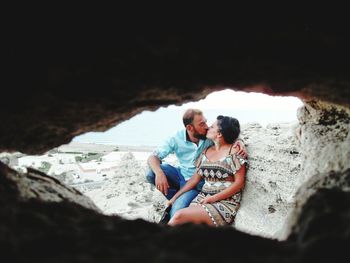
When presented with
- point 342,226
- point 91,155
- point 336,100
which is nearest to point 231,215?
point 336,100

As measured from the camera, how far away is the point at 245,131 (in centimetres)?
555

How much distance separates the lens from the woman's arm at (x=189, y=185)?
4305 millimetres

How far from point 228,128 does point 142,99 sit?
2.53 m

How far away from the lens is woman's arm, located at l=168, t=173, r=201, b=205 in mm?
4305

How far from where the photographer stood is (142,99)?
1.74m

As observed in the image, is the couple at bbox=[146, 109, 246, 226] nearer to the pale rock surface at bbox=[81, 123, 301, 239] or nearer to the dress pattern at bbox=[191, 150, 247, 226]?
the dress pattern at bbox=[191, 150, 247, 226]

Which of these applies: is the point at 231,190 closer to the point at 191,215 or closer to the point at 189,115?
the point at 191,215

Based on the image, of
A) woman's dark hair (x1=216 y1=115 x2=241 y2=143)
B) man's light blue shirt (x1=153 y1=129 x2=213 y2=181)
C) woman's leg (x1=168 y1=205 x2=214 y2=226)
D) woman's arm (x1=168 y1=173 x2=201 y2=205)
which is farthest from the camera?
man's light blue shirt (x1=153 y1=129 x2=213 y2=181)

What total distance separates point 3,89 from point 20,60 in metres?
0.15

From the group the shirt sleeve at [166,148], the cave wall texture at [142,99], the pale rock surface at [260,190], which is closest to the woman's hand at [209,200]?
the pale rock surface at [260,190]

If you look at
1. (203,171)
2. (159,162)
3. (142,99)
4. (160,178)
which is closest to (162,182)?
(160,178)

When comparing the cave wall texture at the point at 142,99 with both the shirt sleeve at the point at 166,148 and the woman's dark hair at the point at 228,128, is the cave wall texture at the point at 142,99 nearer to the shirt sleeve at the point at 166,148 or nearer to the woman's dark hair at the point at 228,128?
the woman's dark hair at the point at 228,128

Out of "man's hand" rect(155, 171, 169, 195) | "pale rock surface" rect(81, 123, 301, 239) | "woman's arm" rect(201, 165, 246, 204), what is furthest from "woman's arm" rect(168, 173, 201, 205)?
"pale rock surface" rect(81, 123, 301, 239)

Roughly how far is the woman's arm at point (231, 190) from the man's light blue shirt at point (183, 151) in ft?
2.20
